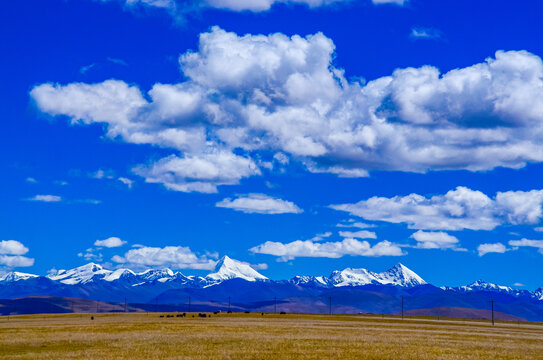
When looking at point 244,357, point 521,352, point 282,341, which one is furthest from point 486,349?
point 244,357

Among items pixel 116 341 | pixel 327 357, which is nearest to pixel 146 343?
pixel 116 341

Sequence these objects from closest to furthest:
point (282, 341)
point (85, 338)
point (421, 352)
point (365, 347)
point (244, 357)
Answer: point (244, 357), point (421, 352), point (365, 347), point (282, 341), point (85, 338)

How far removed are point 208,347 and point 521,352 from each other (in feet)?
112

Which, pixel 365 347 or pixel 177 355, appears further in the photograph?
pixel 365 347

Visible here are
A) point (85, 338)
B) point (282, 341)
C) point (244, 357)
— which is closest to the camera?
point (244, 357)

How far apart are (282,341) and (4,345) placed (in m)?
31.5

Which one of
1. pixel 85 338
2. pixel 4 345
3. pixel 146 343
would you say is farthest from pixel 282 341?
pixel 4 345

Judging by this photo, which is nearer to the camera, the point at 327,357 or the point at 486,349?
the point at 327,357

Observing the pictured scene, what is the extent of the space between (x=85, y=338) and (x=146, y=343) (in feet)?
45.4

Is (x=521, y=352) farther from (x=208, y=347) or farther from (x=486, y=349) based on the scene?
(x=208, y=347)

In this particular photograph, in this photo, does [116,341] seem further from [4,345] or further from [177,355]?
[177,355]

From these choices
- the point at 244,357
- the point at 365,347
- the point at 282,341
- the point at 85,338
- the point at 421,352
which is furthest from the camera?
the point at 85,338

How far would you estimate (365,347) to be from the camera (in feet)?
226

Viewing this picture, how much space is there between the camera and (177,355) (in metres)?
58.6
